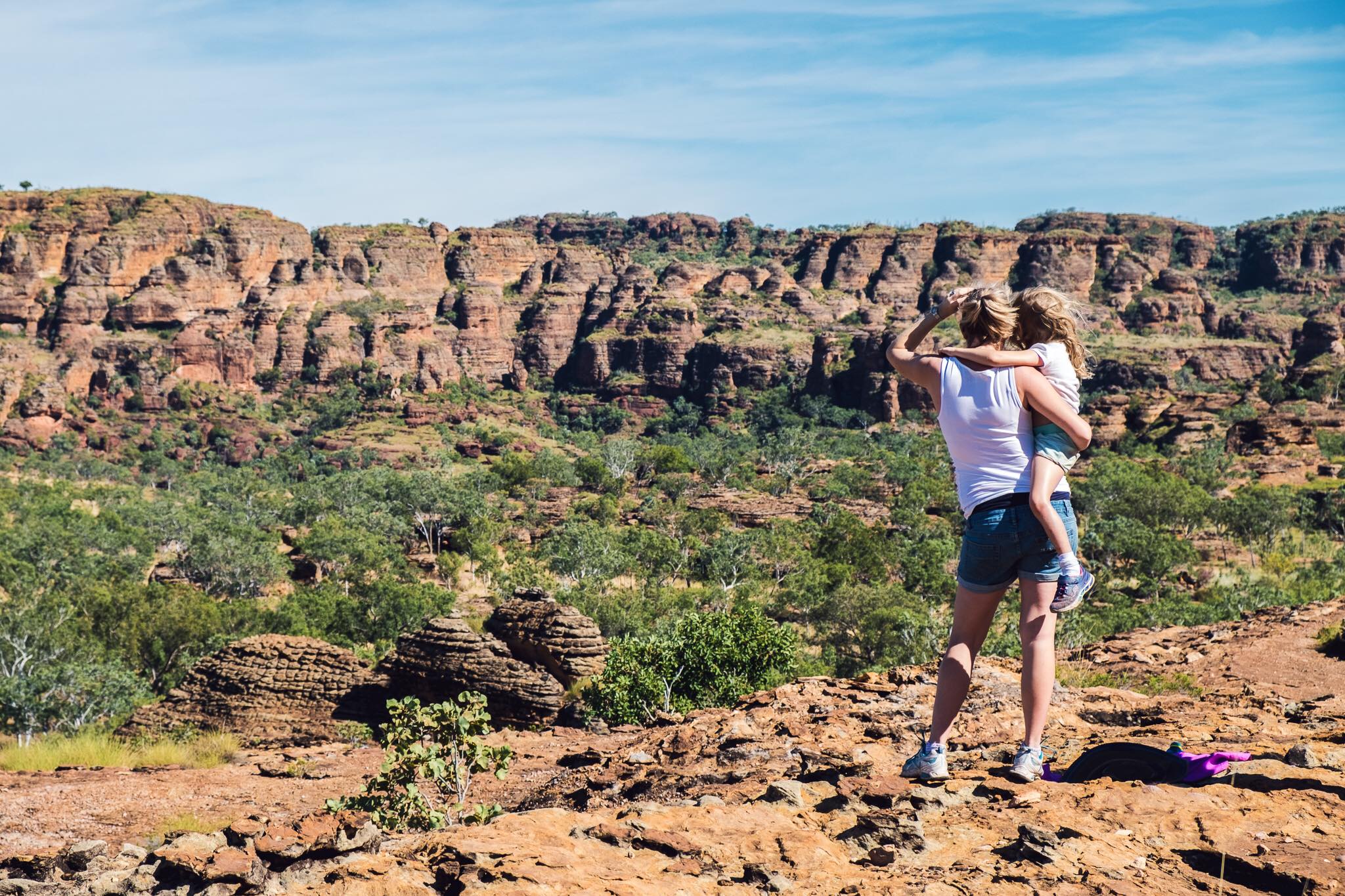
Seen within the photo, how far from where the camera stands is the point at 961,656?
4.40 m

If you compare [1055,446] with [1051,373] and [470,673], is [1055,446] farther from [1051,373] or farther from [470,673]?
[470,673]

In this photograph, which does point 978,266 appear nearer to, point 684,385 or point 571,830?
point 684,385

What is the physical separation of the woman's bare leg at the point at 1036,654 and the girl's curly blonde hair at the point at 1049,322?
37.5 inches

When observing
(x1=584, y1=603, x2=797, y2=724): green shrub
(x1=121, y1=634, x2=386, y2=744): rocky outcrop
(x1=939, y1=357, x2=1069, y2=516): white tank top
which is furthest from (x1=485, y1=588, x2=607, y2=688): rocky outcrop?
(x1=939, y1=357, x2=1069, y2=516): white tank top

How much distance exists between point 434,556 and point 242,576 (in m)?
8.76

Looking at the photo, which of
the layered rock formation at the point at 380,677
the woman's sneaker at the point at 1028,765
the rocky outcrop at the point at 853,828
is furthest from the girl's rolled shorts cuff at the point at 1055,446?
the layered rock formation at the point at 380,677

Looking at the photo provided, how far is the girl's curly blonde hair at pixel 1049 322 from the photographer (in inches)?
→ 170

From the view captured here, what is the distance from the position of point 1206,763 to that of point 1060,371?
5.75 feet

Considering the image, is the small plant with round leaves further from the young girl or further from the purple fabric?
the purple fabric

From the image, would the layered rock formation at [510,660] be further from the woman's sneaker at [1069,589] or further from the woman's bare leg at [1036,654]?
the woman's sneaker at [1069,589]

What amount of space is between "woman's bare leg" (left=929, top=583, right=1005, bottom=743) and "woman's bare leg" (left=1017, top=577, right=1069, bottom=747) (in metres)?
0.14

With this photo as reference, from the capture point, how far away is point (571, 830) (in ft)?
12.6

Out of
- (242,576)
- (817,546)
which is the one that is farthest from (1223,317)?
(242,576)

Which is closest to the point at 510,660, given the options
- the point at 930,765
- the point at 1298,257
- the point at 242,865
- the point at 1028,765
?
the point at 242,865
